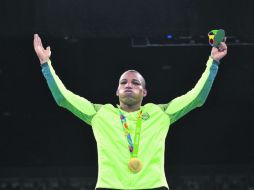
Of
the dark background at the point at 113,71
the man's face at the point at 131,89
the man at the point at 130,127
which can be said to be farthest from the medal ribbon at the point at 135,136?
the dark background at the point at 113,71

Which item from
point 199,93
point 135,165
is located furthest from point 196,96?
point 135,165

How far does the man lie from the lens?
3.63 meters

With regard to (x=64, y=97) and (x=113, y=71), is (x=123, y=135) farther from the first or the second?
(x=113, y=71)

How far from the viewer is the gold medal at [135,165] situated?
359 cm

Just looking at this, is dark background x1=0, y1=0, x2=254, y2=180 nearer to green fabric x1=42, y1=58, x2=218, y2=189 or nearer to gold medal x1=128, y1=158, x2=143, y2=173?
green fabric x1=42, y1=58, x2=218, y2=189

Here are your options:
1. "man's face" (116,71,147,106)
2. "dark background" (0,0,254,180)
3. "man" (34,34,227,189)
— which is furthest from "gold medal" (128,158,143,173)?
"dark background" (0,0,254,180)

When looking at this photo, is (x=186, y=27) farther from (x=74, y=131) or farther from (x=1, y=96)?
(x=74, y=131)

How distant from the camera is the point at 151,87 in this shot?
10922 mm

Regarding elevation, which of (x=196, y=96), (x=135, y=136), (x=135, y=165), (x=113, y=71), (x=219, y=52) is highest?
(x=113, y=71)

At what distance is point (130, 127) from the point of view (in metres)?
3.79

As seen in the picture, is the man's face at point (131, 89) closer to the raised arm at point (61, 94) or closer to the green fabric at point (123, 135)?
the green fabric at point (123, 135)

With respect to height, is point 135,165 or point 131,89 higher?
point 131,89

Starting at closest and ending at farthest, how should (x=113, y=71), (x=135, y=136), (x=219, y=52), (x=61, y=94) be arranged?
1. (x=135, y=136)
2. (x=61, y=94)
3. (x=219, y=52)
4. (x=113, y=71)

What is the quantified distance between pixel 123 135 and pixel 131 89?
338 mm
